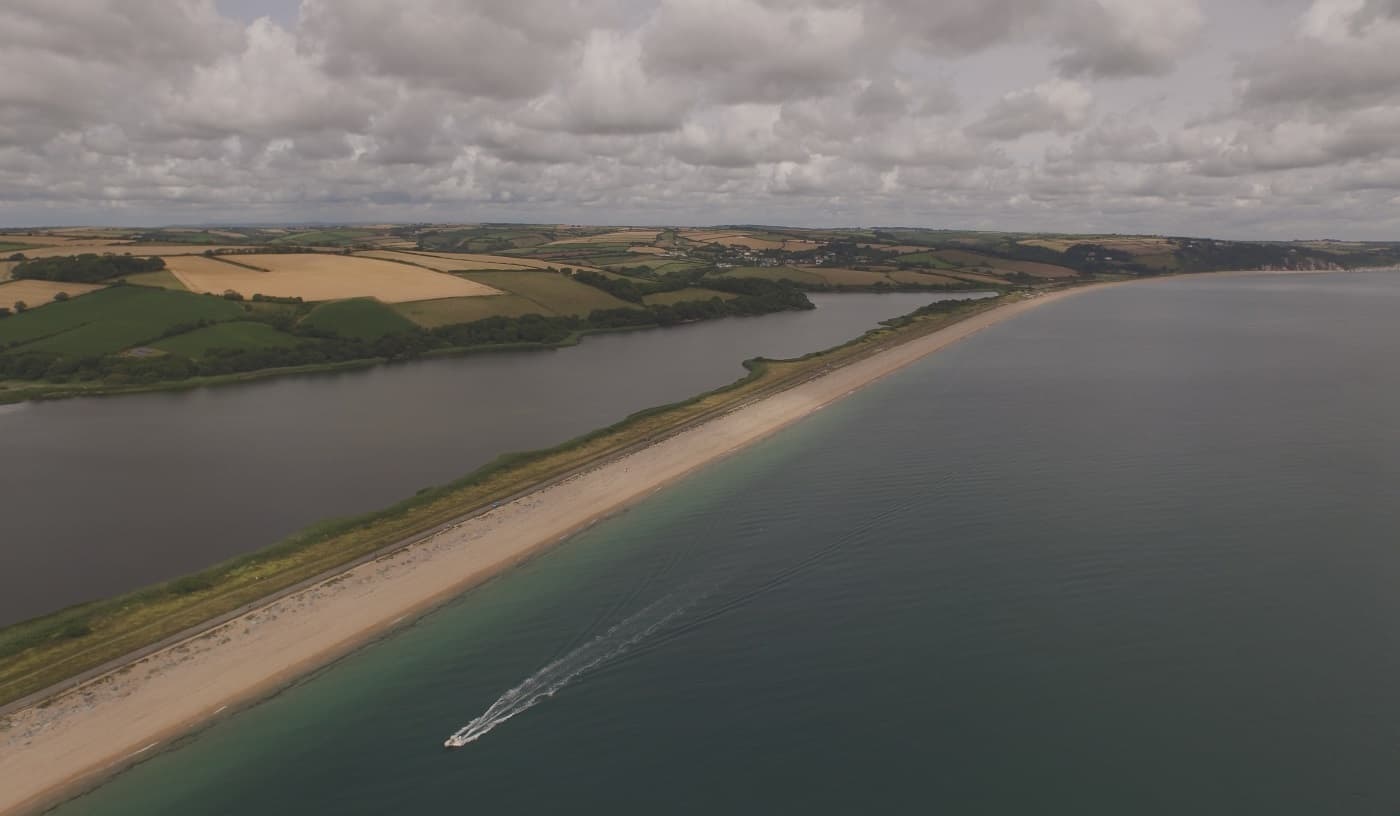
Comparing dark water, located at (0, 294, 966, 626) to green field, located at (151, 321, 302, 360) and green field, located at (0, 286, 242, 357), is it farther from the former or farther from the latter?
green field, located at (0, 286, 242, 357)

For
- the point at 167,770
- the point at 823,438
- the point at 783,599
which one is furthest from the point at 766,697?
the point at 823,438

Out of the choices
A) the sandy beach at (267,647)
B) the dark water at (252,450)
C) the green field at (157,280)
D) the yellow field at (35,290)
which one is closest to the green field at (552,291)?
the dark water at (252,450)

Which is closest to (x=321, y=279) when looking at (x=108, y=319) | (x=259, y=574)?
(x=108, y=319)

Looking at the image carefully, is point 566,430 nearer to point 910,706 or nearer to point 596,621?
point 596,621

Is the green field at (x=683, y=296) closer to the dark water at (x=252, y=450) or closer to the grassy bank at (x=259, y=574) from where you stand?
the dark water at (x=252, y=450)

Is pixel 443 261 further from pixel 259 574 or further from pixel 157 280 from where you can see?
pixel 259 574

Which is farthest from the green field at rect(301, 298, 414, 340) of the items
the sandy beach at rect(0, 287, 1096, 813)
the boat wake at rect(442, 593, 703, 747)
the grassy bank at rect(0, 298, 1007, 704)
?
the boat wake at rect(442, 593, 703, 747)
